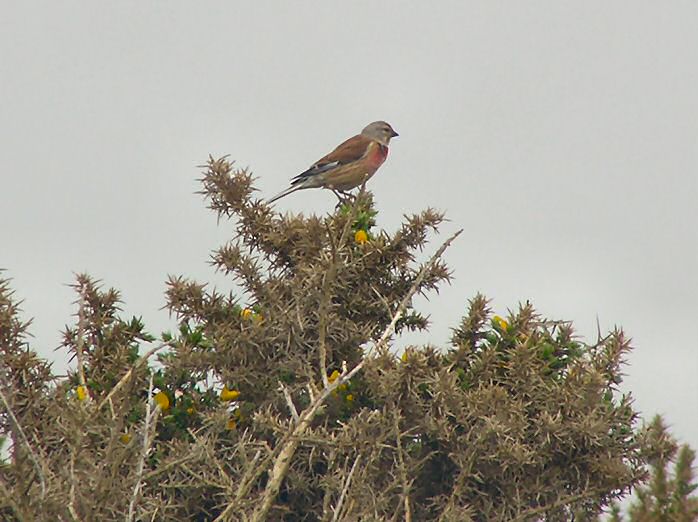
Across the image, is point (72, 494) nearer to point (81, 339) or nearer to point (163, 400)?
point (81, 339)

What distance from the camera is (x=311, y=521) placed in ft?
24.1

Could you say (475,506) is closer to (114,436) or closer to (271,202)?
(271,202)

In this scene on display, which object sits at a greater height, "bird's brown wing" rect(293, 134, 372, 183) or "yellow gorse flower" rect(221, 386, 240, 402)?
"bird's brown wing" rect(293, 134, 372, 183)

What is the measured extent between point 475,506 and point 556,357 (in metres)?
1.16

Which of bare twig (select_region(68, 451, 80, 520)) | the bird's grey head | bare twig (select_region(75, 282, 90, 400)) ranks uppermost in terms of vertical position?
the bird's grey head

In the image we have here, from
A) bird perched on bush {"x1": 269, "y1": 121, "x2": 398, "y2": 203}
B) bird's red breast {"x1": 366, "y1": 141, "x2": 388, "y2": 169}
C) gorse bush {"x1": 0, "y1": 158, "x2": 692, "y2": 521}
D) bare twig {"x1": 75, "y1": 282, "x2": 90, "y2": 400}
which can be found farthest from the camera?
bird's red breast {"x1": 366, "y1": 141, "x2": 388, "y2": 169}

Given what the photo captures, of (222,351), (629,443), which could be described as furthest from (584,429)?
(222,351)

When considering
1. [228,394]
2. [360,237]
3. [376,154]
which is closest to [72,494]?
[228,394]

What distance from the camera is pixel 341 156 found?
1174 cm

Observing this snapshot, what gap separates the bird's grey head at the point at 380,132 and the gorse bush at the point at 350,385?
4.69m

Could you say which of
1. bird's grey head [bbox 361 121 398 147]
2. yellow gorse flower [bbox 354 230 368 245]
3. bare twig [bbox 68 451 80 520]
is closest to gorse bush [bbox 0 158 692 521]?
yellow gorse flower [bbox 354 230 368 245]

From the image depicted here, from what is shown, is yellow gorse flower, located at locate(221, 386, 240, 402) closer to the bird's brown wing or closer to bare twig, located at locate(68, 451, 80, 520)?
bare twig, located at locate(68, 451, 80, 520)

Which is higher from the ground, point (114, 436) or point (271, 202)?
point (271, 202)

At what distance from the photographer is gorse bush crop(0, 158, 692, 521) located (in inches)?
269
